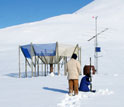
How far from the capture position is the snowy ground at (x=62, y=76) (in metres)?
8.74

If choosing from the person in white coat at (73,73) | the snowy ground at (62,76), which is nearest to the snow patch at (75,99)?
the snowy ground at (62,76)

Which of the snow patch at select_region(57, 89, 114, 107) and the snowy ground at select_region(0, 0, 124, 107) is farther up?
the snowy ground at select_region(0, 0, 124, 107)

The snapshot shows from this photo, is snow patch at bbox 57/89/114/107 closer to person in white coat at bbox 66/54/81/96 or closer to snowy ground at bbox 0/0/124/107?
snowy ground at bbox 0/0/124/107

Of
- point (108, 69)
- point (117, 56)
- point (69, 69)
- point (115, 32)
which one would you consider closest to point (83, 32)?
point (115, 32)

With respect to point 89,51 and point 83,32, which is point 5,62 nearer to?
point 89,51

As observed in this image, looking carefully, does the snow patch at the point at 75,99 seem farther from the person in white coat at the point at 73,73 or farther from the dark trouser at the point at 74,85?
the person in white coat at the point at 73,73

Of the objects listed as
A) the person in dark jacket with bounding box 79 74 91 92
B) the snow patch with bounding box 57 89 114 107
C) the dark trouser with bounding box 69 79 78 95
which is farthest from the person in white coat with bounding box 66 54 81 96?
the person in dark jacket with bounding box 79 74 91 92

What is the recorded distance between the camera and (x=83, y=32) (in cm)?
5641

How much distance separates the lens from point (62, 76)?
747 inches

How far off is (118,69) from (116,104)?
53.9 ft

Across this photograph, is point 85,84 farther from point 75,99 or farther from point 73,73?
point 75,99

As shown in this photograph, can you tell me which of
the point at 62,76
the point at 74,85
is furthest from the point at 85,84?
the point at 62,76

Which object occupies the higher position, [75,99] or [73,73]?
[73,73]

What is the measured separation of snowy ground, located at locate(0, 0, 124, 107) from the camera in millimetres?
8742
